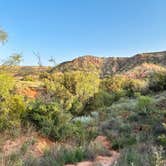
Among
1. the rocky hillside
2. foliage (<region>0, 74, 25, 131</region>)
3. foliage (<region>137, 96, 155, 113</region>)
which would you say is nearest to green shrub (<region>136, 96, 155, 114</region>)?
foliage (<region>137, 96, 155, 113</region>)

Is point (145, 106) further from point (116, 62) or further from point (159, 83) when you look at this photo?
point (116, 62)

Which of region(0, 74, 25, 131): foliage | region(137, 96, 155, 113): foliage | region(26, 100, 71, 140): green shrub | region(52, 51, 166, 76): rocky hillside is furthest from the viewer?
region(52, 51, 166, 76): rocky hillside

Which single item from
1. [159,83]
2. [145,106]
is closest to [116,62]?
[159,83]

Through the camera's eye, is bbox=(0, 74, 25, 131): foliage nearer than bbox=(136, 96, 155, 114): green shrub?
Yes

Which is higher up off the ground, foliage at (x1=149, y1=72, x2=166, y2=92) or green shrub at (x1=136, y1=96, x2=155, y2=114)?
foliage at (x1=149, y1=72, x2=166, y2=92)

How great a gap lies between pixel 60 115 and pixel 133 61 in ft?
139

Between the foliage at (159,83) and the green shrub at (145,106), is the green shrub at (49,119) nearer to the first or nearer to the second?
the green shrub at (145,106)

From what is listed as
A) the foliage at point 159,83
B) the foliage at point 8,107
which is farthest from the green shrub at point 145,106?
the foliage at point 159,83

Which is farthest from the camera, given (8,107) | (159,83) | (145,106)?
(159,83)

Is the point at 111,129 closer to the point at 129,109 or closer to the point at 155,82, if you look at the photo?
the point at 129,109

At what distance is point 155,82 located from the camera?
62.1ft

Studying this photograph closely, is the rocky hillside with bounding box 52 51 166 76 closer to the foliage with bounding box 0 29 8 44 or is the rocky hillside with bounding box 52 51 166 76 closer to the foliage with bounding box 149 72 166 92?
the foliage with bounding box 149 72 166 92

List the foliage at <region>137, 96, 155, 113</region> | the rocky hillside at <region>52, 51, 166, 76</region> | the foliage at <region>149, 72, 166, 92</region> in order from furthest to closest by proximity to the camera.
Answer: the rocky hillside at <region>52, 51, 166, 76</region> < the foliage at <region>149, 72, 166, 92</region> < the foliage at <region>137, 96, 155, 113</region>

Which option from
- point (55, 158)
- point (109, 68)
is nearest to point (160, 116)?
point (55, 158)
